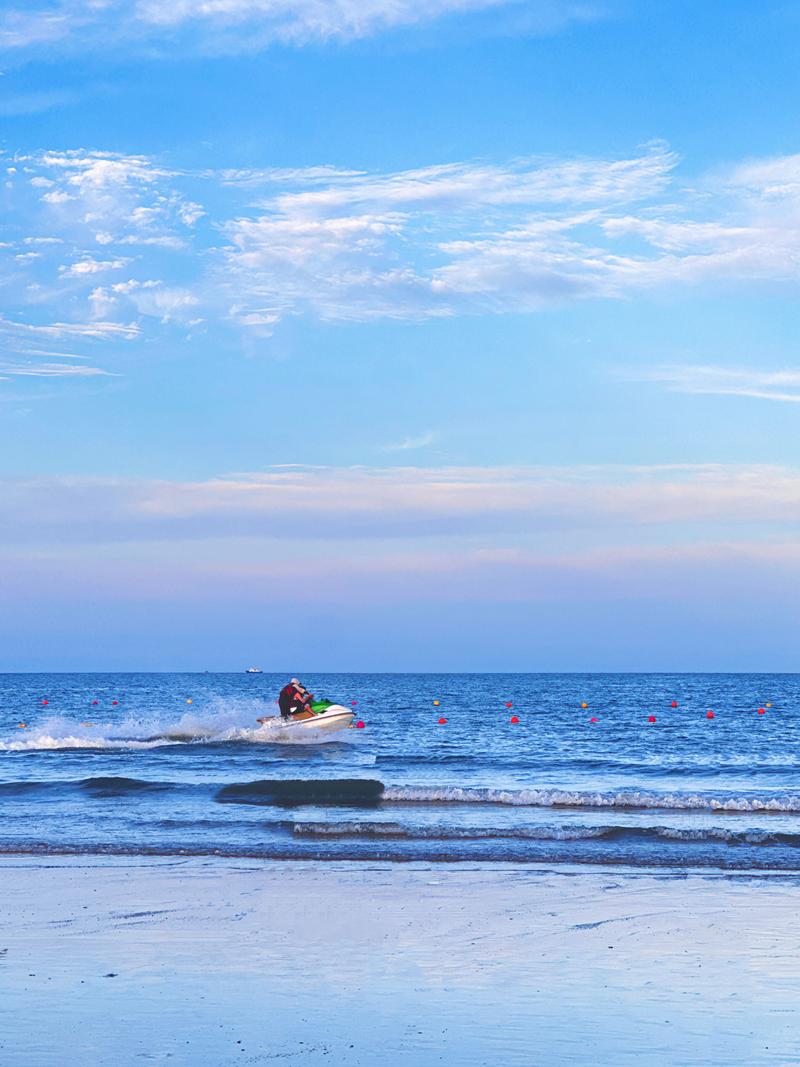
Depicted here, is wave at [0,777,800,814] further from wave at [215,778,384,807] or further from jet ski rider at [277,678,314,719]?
jet ski rider at [277,678,314,719]

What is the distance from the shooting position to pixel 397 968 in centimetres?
1016

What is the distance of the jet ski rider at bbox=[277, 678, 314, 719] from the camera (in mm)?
39594

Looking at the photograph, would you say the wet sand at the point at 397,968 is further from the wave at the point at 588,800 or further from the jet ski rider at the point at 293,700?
the jet ski rider at the point at 293,700

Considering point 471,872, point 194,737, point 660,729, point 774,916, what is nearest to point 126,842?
point 471,872

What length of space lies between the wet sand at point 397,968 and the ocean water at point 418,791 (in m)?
2.77

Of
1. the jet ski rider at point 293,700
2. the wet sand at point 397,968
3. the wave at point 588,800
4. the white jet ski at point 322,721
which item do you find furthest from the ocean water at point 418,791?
the wet sand at point 397,968

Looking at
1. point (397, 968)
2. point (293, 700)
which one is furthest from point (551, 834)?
point (293, 700)

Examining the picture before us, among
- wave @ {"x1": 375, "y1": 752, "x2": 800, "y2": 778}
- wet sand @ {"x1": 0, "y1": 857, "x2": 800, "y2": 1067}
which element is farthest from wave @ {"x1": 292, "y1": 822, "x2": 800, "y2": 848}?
wave @ {"x1": 375, "y1": 752, "x2": 800, "y2": 778}

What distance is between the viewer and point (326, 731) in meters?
41.0

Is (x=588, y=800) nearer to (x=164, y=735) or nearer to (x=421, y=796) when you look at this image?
(x=421, y=796)

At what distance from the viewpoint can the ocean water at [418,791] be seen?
59.2 ft

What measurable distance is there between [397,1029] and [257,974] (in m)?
2.03

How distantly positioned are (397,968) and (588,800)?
1397 cm

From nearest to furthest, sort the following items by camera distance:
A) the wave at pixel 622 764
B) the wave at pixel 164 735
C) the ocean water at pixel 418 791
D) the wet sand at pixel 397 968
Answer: the wet sand at pixel 397 968, the ocean water at pixel 418 791, the wave at pixel 622 764, the wave at pixel 164 735
